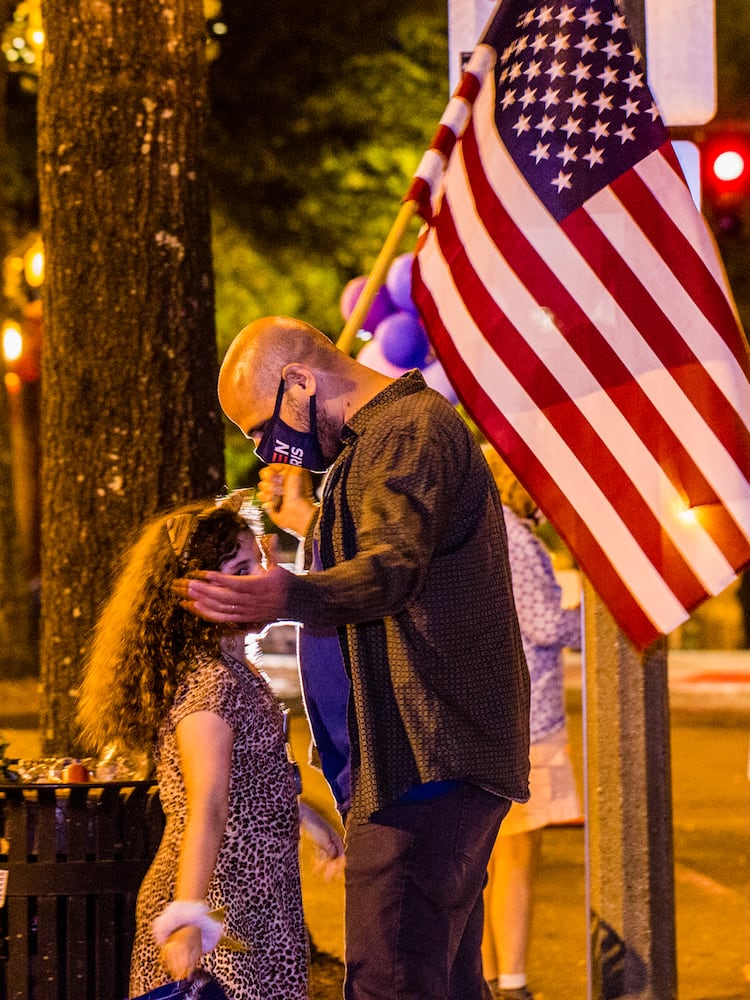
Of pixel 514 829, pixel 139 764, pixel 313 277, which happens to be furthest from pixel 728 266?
pixel 139 764

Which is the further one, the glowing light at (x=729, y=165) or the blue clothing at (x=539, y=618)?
the glowing light at (x=729, y=165)

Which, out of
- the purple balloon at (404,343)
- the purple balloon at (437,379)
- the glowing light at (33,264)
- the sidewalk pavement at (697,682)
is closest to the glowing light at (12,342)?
the glowing light at (33,264)

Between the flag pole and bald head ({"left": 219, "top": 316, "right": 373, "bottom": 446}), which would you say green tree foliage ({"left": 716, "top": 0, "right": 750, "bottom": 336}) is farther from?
bald head ({"left": 219, "top": 316, "right": 373, "bottom": 446})

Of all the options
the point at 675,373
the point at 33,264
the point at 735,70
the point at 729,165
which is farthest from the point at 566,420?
the point at 735,70

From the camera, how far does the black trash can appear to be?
12.1 ft

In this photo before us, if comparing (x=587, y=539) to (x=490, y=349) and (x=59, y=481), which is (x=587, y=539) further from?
(x=59, y=481)

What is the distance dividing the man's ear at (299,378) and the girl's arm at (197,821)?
2.34ft

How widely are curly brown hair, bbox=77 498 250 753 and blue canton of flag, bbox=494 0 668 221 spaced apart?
1.57 m

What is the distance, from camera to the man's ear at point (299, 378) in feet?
11.5

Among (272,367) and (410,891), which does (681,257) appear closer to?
(272,367)

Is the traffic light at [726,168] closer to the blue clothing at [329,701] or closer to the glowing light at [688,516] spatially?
the glowing light at [688,516]

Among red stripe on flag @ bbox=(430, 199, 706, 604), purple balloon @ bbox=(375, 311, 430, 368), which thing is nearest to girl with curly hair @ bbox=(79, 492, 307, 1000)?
red stripe on flag @ bbox=(430, 199, 706, 604)

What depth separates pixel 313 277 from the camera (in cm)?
2028

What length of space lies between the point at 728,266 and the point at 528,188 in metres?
17.0
